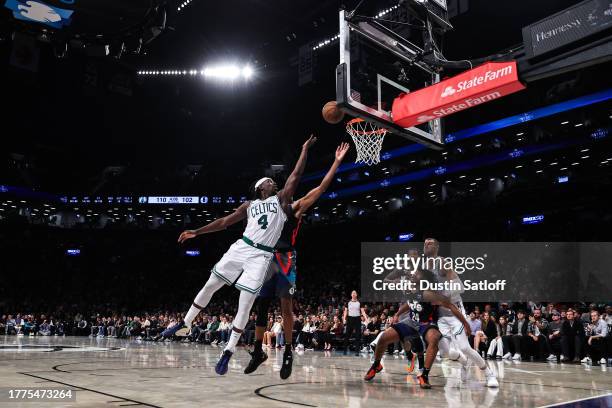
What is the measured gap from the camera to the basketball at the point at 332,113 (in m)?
7.16

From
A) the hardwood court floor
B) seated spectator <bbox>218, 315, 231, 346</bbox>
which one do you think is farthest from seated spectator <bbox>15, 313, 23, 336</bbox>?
the hardwood court floor

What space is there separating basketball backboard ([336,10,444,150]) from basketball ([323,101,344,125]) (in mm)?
90

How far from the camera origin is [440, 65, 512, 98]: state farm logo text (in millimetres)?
7680

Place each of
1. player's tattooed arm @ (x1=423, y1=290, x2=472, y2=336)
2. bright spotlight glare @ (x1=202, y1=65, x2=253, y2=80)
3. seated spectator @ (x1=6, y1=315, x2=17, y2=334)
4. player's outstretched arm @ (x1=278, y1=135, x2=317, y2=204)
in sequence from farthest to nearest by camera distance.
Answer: seated spectator @ (x1=6, y1=315, x2=17, y2=334)
bright spotlight glare @ (x1=202, y1=65, x2=253, y2=80)
player's tattooed arm @ (x1=423, y1=290, x2=472, y2=336)
player's outstretched arm @ (x1=278, y1=135, x2=317, y2=204)

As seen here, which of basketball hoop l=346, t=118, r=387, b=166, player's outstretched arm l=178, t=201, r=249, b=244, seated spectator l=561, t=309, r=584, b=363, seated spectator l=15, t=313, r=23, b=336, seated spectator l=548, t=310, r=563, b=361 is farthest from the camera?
seated spectator l=15, t=313, r=23, b=336

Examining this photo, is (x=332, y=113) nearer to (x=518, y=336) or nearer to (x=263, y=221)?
(x=263, y=221)

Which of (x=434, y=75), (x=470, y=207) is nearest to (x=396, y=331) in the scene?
(x=434, y=75)

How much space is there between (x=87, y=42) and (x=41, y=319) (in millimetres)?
15846

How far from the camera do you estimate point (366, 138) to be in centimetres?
1027

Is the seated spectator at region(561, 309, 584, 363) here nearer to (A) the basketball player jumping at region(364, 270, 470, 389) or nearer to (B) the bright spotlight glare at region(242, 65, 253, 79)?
(A) the basketball player jumping at region(364, 270, 470, 389)

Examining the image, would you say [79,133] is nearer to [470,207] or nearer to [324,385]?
[470,207]

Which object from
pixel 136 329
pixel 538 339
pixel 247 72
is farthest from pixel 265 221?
pixel 136 329

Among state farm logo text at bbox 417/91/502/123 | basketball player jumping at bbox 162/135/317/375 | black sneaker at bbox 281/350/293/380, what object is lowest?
black sneaker at bbox 281/350/293/380

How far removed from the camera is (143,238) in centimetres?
3791
